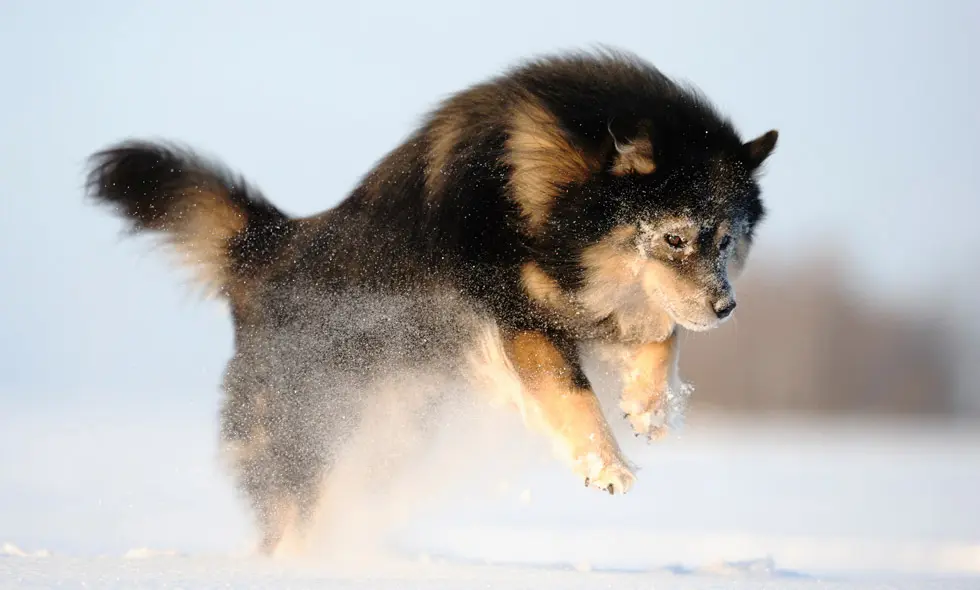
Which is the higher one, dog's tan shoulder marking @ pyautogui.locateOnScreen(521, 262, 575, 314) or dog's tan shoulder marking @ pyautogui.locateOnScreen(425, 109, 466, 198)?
dog's tan shoulder marking @ pyautogui.locateOnScreen(425, 109, 466, 198)

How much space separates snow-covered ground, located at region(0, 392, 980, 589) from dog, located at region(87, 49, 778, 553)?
0.41m

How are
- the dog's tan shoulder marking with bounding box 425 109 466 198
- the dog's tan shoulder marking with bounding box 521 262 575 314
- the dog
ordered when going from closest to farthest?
the dog → the dog's tan shoulder marking with bounding box 521 262 575 314 → the dog's tan shoulder marking with bounding box 425 109 466 198

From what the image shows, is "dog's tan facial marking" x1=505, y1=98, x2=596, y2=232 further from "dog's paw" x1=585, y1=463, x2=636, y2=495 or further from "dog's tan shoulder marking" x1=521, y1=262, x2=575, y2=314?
"dog's paw" x1=585, y1=463, x2=636, y2=495

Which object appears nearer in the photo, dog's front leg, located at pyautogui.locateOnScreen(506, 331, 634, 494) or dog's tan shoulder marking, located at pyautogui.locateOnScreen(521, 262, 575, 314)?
dog's front leg, located at pyautogui.locateOnScreen(506, 331, 634, 494)

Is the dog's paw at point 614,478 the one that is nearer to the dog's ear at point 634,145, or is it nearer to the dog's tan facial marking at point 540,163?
the dog's tan facial marking at point 540,163

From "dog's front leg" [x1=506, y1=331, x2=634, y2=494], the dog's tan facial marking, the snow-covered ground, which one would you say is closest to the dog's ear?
the dog's tan facial marking

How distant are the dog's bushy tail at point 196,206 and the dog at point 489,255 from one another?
0.4 inches

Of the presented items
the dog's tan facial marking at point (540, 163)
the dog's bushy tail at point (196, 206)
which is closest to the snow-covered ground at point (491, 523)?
the dog's bushy tail at point (196, 206)

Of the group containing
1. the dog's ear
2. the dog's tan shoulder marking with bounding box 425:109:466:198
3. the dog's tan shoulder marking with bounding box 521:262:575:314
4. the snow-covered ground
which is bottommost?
the snow-covered ground

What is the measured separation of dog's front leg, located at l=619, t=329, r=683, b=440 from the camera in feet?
16.4

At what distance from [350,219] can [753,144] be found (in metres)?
1.96

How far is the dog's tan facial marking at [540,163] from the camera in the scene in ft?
15.4

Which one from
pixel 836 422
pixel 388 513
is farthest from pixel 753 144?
pixel 836 422

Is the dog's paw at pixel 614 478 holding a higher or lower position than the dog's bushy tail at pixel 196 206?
lower
